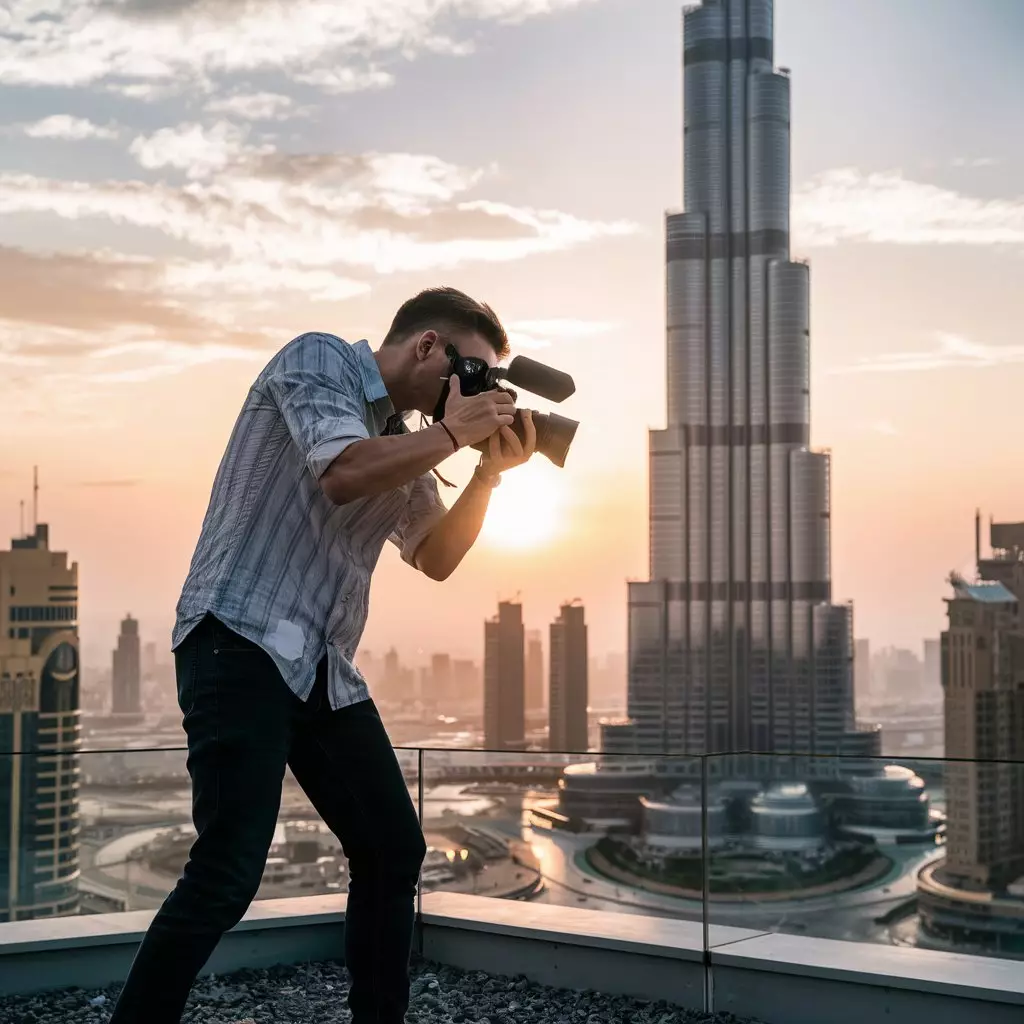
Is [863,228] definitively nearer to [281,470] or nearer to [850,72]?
[850,72]

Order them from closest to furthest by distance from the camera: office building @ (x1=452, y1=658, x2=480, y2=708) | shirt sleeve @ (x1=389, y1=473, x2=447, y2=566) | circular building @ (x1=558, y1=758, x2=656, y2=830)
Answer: shirt sleeve @ (x1=389, y1=473, x2=447, y2=566), circular building @ (x1=558, y1=758, x2=656, y2=830), office building @ (x1=452, y1=658, x2=480, y2=708)

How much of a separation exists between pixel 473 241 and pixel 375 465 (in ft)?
108

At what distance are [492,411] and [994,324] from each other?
145ft

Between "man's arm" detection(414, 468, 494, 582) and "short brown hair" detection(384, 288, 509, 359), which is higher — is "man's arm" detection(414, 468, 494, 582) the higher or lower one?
the lower one

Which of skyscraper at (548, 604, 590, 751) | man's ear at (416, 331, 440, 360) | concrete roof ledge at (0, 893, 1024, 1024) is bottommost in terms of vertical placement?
skyscraper at (548, 604, 590, 751)

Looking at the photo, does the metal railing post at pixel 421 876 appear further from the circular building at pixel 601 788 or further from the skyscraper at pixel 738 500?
the skyscraper at pixel 738 500

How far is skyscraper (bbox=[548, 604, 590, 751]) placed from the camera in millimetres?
50344

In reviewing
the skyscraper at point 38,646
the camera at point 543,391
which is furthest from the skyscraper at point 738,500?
the camera at point 543,391

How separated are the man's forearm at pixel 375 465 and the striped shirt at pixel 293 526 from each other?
25mm

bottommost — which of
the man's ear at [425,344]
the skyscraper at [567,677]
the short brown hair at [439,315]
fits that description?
the skyscraper at [567,677]

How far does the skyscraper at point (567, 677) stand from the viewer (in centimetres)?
5034

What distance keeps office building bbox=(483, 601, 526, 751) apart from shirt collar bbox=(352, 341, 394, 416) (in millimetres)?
46768

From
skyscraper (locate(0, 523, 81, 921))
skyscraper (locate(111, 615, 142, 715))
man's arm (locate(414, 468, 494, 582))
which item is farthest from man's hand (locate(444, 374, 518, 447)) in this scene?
skyscraper (locate(111, 615, 142, 715))

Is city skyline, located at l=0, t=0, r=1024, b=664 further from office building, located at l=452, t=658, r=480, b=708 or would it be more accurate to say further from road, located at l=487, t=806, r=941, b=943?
road, located at l=487, t=806, r=941, b=943
